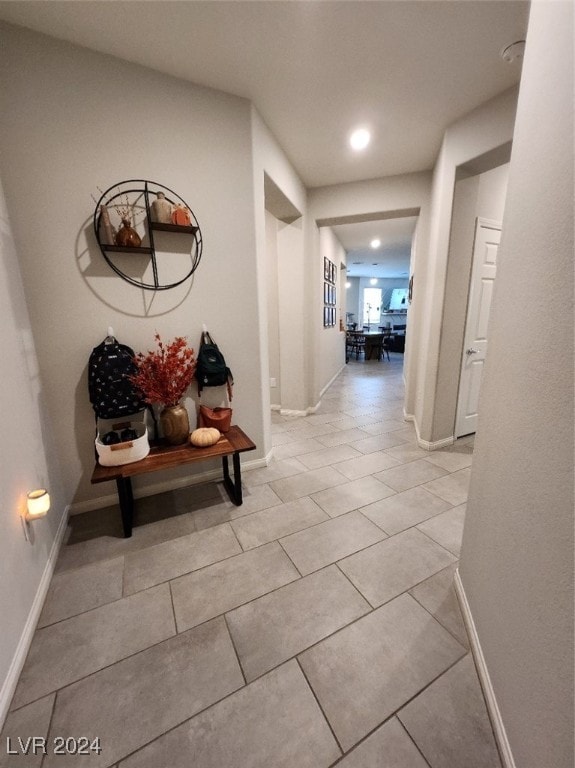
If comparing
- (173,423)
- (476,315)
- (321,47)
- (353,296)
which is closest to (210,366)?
(173,423)

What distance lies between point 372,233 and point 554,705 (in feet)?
20.0

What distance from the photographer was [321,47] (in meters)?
1.68

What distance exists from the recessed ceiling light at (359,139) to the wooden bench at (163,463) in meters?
2.66

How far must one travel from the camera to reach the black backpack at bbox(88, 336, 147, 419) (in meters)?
1.82

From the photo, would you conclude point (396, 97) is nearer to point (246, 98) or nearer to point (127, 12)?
point (246, 98)

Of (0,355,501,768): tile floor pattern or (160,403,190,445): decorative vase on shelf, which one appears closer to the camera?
(0,355,501,768): tile floor pattern

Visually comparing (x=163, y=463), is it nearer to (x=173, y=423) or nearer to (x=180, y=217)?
(x=173, y=423)

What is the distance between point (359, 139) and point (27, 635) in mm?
3825

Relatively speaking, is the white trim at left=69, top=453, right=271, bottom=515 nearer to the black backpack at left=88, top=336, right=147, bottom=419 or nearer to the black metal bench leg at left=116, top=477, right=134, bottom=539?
the black metal bench leg at left=116, top=477, right=134, bottom=539

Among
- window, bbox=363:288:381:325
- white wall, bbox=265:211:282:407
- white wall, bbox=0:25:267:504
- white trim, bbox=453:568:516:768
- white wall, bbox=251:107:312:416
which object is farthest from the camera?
window, bbox=363:288:381:325

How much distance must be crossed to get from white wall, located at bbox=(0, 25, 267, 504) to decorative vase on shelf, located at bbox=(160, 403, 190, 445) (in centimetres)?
26

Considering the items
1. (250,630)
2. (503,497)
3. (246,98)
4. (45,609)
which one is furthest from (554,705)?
(246,98)

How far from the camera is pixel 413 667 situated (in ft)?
3.76

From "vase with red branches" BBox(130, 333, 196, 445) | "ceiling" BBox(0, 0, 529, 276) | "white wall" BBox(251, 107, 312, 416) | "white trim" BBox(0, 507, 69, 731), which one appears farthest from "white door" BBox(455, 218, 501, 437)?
"white trim" BBox(0, 507, 69, 731)
